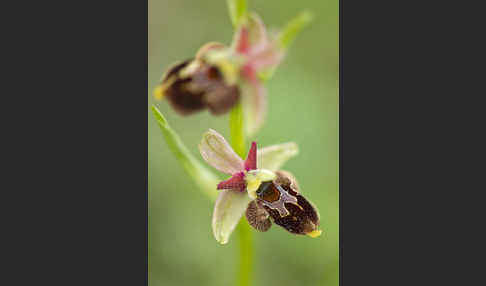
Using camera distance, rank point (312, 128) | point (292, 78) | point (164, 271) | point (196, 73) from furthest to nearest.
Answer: point (292, 78) < point (312, 128) < point (164, 271) < point (196, 73)

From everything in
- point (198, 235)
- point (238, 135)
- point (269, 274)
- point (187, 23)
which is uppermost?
point (187, 23)

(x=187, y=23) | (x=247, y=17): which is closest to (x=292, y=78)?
(x=187, y=23)

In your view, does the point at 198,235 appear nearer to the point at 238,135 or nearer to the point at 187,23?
the point at 238,135

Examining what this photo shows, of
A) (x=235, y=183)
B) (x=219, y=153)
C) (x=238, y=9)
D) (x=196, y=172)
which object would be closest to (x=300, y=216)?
(x=235, y=183)

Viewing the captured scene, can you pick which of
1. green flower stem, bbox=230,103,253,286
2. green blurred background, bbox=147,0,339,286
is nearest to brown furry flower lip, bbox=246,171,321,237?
green flower stem, bbox=230,103,253,286

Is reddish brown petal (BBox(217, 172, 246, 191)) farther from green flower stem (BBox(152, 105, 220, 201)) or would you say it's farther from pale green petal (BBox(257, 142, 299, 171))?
green flower stem (BBox(152, 105, 220, 201))

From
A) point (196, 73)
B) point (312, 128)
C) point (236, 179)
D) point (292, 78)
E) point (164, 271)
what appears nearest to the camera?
point (196, 73)

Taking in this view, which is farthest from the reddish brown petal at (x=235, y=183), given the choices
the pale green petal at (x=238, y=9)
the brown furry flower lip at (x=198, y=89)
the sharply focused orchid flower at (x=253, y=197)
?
the pale green petal at (x=238, y=9)

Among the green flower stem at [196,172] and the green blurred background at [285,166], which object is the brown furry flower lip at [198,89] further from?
the green blurred background at [285,166]
